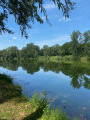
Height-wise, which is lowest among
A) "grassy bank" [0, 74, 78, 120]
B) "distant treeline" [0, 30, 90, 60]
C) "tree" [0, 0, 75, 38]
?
"grassy bank" [0, 74, 78, 120]

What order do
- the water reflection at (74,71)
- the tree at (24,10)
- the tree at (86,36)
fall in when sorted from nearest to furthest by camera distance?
the tree at (24,10)
the water reflection at (74,71)
the tree at (86,36)

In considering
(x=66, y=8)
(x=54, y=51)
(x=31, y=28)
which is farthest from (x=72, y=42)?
(x=66, y=8)

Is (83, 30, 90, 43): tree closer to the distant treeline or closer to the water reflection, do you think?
Answer: the distant treeline

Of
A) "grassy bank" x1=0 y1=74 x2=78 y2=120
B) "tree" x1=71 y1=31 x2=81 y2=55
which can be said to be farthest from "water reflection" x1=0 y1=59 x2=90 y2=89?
"tree" x1=71 y1=31 x2=81 y2=55

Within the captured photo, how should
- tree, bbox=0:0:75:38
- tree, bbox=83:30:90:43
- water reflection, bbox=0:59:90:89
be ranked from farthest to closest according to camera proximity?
tree, bbox=83:30:90:43
water reflection, bbox=0:59:90:89
tree, bbox=0:0:75:38

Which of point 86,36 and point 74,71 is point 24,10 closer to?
point 74,71

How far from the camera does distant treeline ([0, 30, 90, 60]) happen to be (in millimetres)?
55625

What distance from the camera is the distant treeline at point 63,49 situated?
5562 centimetres

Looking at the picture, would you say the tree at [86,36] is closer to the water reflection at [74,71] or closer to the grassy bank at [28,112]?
the water reflection at [74,71]

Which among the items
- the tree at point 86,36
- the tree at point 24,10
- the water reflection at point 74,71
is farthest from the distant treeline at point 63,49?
the tree at point 24,10

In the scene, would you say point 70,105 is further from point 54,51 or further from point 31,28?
point 54,51

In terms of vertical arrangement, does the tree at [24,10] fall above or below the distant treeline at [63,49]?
below

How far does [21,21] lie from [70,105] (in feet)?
21.7

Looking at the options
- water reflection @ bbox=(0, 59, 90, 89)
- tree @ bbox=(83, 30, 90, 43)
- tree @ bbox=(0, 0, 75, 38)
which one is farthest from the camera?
tree @ bbox=(83, 30, 90, 43)
